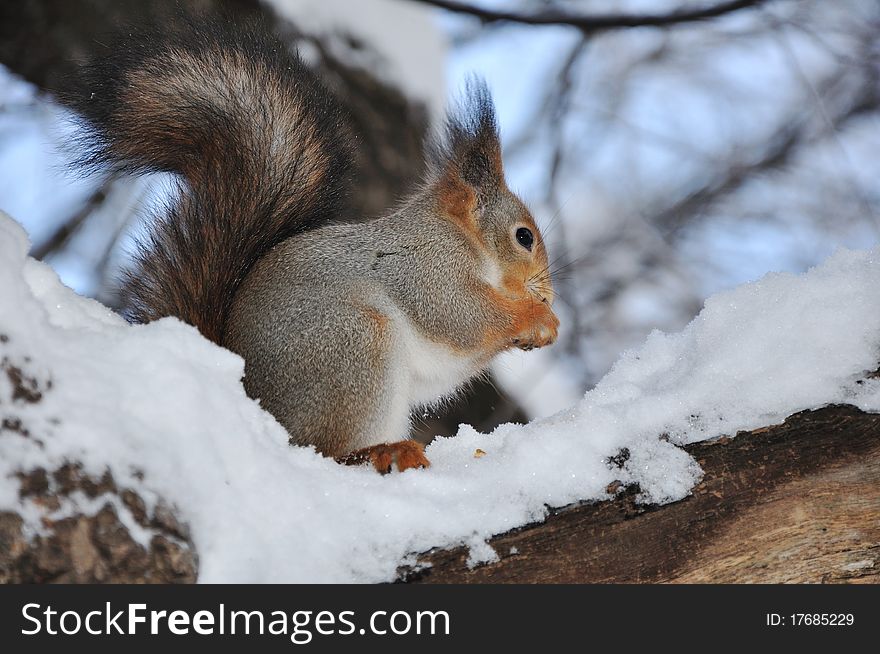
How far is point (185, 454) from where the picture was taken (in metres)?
0.92

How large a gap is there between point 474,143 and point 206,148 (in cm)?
56

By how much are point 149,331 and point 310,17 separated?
157cm

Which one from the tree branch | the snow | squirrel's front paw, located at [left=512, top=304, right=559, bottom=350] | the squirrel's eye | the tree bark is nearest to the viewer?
the snow

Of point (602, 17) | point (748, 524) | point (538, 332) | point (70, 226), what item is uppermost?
point (602, 17)

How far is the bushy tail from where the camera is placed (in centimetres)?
145

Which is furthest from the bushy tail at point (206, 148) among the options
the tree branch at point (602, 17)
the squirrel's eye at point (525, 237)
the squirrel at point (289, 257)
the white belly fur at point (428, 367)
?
the tree branch at point (602, 17)

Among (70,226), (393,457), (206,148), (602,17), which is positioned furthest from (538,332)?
(70,226)

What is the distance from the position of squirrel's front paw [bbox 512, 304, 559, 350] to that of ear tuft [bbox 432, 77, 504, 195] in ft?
0.96

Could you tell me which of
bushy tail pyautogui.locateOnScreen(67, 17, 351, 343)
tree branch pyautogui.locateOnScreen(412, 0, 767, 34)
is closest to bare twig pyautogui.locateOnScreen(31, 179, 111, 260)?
bushy tail pyautogui.locateOnScreen(67, 17, 351, 343)

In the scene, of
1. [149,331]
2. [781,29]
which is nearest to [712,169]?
[781,29]

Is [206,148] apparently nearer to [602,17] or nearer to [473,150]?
[473,150]

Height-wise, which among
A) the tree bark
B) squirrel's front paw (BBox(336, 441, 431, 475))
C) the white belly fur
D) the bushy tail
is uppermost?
the bushy tail

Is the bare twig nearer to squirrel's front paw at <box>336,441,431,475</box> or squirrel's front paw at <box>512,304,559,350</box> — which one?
squirrel's front paw at <box>512,304,559,350</box>

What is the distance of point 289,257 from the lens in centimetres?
149
